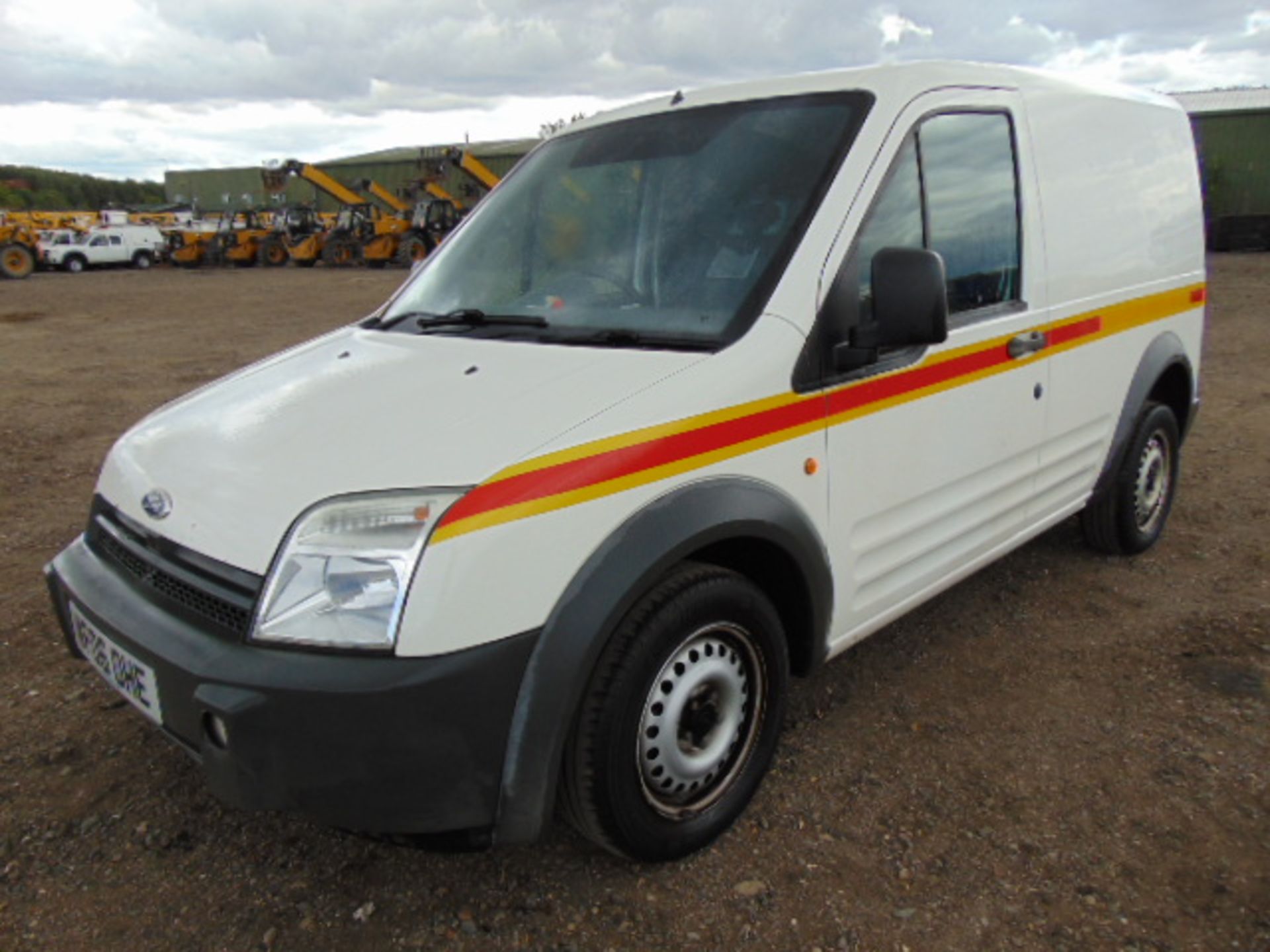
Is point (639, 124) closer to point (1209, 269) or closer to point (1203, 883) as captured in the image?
point (1203, 883)

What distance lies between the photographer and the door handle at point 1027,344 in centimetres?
307

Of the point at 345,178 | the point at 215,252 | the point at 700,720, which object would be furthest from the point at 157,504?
the point at 345,178

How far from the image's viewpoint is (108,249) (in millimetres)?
31500

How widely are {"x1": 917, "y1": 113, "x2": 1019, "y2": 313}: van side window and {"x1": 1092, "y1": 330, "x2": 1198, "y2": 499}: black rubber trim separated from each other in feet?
3.50

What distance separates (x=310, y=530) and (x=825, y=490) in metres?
1.30

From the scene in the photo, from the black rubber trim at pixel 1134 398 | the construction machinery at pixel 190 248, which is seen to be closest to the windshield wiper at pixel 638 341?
the black rubber trim at pixel 1134 398

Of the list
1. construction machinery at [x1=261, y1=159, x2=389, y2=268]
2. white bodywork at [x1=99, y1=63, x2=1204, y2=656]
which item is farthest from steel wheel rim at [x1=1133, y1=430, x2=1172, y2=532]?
construction machinery at [x1=261, y1=159, x2=389, y2=268]

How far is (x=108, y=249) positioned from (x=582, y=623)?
115 ft

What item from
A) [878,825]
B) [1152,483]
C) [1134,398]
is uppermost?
[1134,398]

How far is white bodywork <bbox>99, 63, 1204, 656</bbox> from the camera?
6.49ft

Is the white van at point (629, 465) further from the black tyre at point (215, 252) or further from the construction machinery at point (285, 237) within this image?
the black tyre at point (215, 252)

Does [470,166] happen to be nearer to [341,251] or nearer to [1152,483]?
[341,251]

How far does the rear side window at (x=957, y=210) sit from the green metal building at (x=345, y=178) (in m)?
22.8

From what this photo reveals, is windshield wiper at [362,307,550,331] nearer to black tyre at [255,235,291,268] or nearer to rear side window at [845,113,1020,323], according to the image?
rear side window at [845,113,1020,323]
